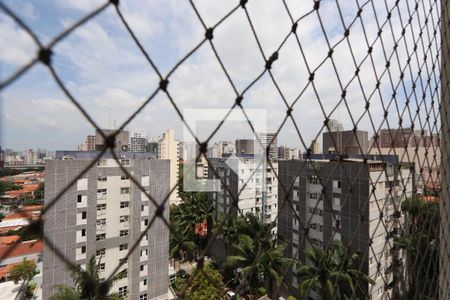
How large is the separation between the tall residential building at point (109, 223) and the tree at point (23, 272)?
8.12 feet

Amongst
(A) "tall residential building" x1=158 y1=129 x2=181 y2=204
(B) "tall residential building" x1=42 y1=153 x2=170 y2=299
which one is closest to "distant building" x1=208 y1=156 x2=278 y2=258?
(B) "tall residential building" x1=42 y1=153 x2=170 y2=299

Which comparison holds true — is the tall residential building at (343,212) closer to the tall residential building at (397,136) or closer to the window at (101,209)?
the tall residential building at (397,136)

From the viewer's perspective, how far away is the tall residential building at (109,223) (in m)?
4.21

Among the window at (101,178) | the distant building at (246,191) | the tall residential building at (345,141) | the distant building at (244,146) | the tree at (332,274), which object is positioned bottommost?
the tree at (332,274)

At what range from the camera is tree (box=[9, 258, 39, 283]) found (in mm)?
6066

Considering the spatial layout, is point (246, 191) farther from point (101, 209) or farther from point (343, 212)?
point (101, 209)

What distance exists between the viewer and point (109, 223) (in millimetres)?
4754

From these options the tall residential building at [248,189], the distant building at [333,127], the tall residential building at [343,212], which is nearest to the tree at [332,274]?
the tall residential building at [343,212]

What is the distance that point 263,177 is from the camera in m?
7.51

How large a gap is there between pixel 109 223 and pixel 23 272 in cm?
321

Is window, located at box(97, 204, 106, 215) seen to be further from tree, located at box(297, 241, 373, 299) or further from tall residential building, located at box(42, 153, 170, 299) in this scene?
tree, located at box(297, 241, 373, 299)

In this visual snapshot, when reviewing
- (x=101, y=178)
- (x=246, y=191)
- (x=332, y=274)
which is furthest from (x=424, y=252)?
(x=246, y=191)

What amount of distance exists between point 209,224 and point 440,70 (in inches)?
285

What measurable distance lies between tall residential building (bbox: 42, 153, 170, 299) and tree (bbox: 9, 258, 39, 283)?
2474 millimetres
